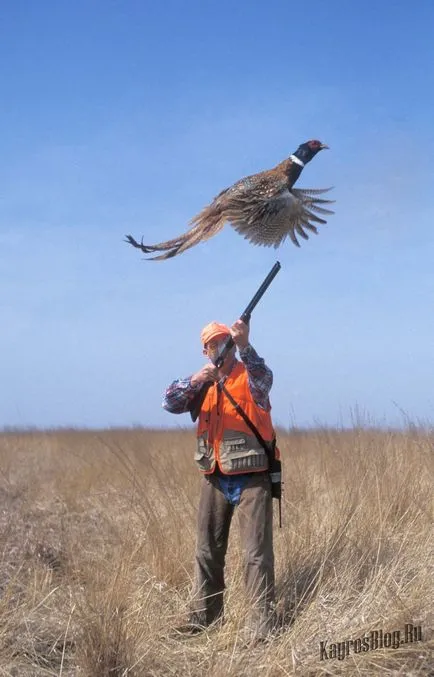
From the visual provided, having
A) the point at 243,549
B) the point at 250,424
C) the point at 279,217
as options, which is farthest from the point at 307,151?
the point at 243,549

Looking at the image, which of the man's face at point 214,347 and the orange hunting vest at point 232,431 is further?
the man's face at point 214,347

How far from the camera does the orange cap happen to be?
15.7 feet

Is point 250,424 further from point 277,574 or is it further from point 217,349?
point 277,574

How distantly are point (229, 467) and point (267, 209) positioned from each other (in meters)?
1.40

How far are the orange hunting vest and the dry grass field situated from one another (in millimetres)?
731

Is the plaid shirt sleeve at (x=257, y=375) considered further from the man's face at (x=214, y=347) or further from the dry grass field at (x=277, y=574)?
the dry grass field at (x=277, y=574)

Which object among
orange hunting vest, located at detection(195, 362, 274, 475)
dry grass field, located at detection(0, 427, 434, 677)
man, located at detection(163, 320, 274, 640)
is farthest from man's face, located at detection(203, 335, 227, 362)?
dry grass field, located at detection(0, 427, 434, 677)

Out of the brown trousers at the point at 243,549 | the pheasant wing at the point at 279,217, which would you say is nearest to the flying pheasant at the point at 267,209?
the pheasant wing at the point at 279,217

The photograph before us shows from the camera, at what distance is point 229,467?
15.3 feet

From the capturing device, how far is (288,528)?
5.84m

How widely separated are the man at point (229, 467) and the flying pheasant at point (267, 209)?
1.71ft

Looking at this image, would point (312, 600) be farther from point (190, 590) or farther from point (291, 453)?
point (291, 453)

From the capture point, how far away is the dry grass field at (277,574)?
13.2 feet

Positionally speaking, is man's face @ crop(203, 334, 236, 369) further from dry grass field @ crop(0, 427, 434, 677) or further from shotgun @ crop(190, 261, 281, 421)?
dry grass field @ crop(0, 427, 434, 677)
